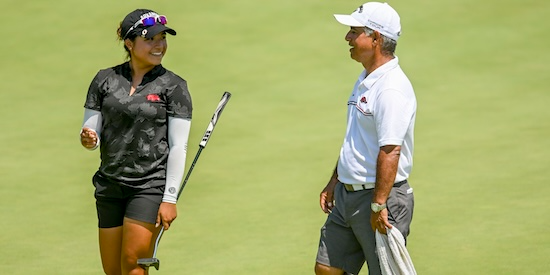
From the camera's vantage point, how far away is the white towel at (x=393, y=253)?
6203 mm

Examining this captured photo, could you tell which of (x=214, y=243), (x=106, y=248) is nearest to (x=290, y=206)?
(x=214, y=243)

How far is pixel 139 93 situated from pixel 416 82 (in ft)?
26.0

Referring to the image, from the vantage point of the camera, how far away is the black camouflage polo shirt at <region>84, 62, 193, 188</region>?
6.62m

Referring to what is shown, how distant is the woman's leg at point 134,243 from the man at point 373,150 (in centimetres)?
113

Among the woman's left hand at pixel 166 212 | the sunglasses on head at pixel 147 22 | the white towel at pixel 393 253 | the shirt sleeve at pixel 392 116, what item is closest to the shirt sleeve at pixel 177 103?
the sunglasses on head at pixel 147 22

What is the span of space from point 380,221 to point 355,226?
1.04 feet

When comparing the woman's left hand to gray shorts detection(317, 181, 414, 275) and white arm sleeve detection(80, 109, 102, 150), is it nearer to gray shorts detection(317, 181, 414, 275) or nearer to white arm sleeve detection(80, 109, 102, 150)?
white arm sleeve detection(80, 109, 102, 150)

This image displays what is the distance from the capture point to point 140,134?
262 inches

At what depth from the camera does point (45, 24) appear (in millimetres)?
15812

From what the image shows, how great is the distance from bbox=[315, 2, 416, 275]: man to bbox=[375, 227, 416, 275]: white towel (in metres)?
0.06

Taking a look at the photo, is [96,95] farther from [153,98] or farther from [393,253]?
[393,253]

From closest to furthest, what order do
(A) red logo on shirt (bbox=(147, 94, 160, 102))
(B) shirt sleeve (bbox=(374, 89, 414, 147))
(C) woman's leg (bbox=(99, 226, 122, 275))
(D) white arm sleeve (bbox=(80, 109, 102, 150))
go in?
(B) shirt sleeve (bbox=(374, 89, 414, 147)), (A) red logo on shirt (bbox=(147, 94, 160, 102)), (D) white arm sleeve (bbox=(80, 109, 102, 150)), (C) woman's leg (bbox=(99, 226, 122, 275))

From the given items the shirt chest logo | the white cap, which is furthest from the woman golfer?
the white cap

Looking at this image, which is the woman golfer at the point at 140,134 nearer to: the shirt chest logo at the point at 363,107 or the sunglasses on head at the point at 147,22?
the sunglasses on head at the point at 147,22
